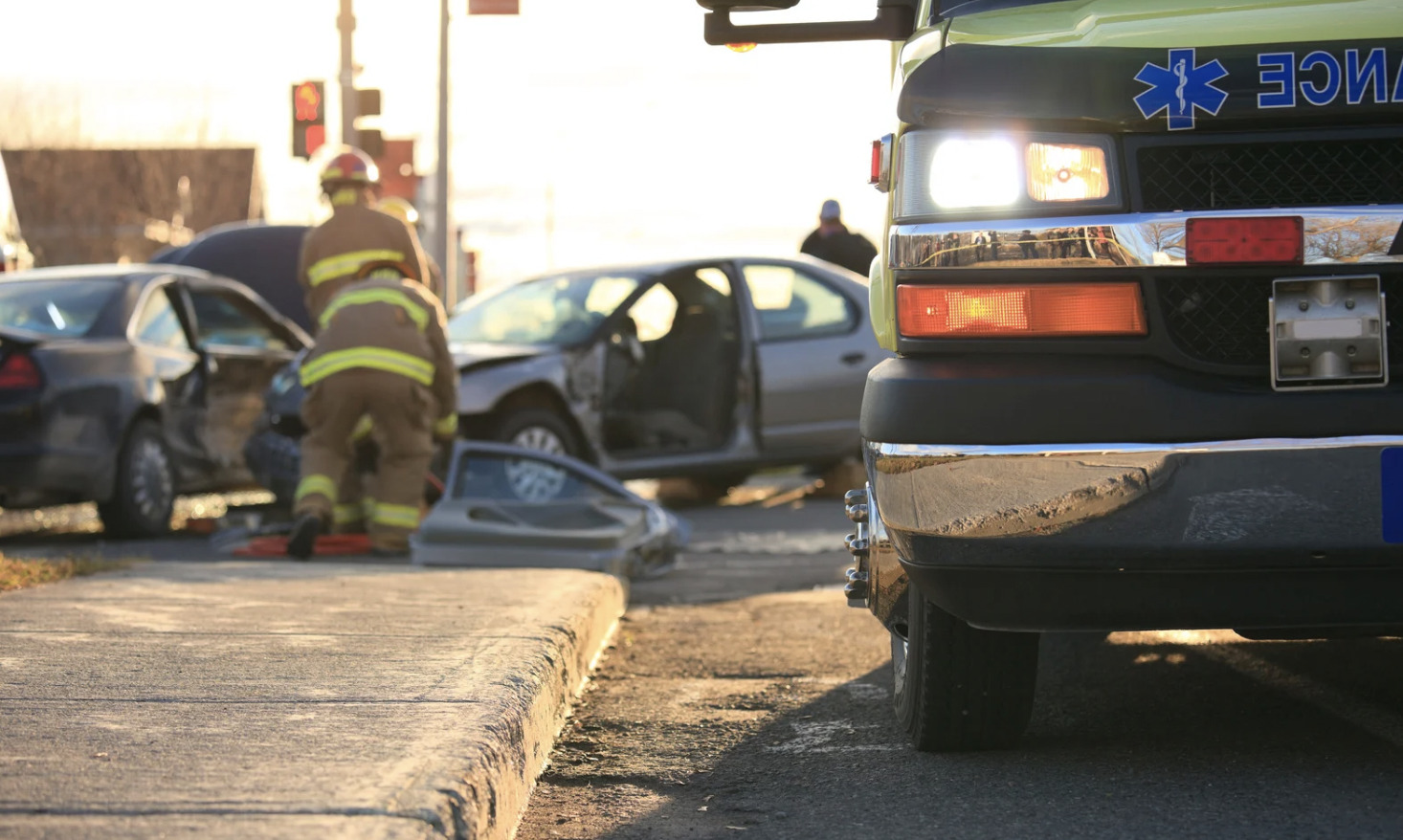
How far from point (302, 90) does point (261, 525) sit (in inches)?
435

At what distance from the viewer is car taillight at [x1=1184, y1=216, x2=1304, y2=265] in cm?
325

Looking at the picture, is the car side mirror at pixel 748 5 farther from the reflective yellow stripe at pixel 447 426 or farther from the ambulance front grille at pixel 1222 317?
the reflective yellow stripe at pixel 447 426

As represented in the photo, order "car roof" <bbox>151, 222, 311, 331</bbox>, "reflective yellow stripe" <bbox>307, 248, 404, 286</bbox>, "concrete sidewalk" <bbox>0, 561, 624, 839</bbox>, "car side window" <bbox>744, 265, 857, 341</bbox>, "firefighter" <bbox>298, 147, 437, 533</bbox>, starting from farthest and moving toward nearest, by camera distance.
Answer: "car roof" <bbox>151, 222, 311, 331</bbox> → "car side window" <bbox>744, 265, 857, 341</bbox> → "firefighter" <bbox>298, 147, 437, 533</bbox> → "reflective yellow stripe" <bbox>307, 248, 404, 286</bbox> → "concrete sidewalk" <bbox>0, 561, 624, 839</bbox>

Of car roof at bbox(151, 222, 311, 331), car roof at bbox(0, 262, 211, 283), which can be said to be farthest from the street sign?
car roof at bbox(0, 262, 211, 283)

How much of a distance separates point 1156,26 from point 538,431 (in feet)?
21.5

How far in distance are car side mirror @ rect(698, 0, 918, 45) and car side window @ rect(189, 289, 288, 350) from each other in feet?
22.4

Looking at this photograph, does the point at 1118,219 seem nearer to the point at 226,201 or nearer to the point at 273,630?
the point at 273,630

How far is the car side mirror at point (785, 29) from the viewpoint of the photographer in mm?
3639

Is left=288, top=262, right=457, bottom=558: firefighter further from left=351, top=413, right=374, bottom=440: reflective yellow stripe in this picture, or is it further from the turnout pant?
left=351, top=413, right=374, bottom=440: reflective yellow stripe

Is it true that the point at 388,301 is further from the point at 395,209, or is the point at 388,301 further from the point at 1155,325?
the point at 1155,325

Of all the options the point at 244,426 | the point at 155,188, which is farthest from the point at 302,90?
the point at 155,188

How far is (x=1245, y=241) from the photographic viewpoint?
326cm

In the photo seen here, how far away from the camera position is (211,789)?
3.10 m

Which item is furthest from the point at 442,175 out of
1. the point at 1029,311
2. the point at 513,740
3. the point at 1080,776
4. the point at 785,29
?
the point at 1029,311
